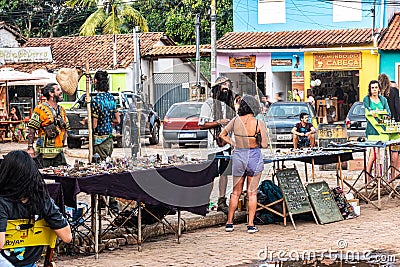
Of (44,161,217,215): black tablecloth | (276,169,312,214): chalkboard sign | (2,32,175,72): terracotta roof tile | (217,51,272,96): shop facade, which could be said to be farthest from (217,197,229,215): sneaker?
(2,32,175,72): terracotta roof tile

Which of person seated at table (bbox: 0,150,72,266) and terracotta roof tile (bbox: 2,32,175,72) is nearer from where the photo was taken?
person seated at table (bbox: 0,150,72,266)

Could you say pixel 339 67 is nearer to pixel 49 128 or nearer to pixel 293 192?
pixel 293 192

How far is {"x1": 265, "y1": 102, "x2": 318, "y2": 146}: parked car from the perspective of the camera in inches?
992

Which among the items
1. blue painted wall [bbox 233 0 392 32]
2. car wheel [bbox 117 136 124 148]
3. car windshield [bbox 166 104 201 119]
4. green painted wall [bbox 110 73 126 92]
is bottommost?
car wheel [bbox 117 136 124 148]

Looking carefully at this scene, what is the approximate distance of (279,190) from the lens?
11.6 metres

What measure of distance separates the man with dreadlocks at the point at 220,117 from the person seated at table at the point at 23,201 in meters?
6.19

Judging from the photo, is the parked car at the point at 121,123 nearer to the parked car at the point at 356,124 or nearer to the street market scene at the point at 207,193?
the street market scene at the point at 207,193

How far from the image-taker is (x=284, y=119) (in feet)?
85.0

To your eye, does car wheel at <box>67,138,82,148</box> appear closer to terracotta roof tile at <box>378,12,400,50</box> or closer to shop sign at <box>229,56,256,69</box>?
shop sign at <box>229,56,256,69</box>

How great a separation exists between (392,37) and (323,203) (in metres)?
23.5

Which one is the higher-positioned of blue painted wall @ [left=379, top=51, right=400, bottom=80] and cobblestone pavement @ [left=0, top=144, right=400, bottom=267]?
blue painted wall @ [left=379, top=51, right=400, bottom=80]

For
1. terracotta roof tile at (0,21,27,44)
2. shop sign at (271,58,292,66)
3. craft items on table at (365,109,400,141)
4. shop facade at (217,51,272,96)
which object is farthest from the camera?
terracotta roof tile at (0,21,27,44)

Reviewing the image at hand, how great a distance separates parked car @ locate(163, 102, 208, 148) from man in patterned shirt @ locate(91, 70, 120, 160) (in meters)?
13.3

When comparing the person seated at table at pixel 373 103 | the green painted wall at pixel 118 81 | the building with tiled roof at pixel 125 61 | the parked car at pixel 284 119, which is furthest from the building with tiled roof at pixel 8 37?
the person seated at table at pixel 373 103
